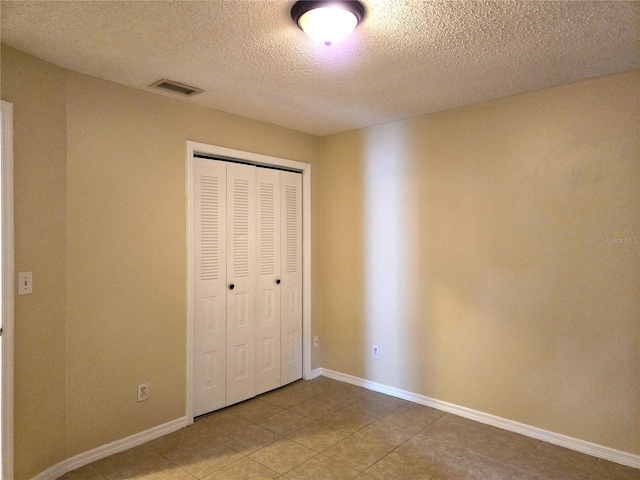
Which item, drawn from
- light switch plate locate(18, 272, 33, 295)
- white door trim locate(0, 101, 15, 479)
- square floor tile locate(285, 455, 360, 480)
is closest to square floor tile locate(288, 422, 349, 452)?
square floor tile locate(285, 455, 360, 480)

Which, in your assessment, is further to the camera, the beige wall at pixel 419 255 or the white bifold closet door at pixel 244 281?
the white bifold closet door at pixel 244 281

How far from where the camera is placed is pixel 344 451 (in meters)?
2.68

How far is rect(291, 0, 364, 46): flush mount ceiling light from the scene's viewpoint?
69.6 inches

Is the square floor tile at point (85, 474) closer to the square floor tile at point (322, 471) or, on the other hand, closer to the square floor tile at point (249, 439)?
the square floor tile at point (249, 439)

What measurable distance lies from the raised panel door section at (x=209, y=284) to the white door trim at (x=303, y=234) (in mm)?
76

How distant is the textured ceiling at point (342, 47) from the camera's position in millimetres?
1838

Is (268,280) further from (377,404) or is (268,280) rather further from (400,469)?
(400,469)

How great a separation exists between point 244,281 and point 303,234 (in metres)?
0.85

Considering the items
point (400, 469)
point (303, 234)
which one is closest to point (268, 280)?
point (303, 234)

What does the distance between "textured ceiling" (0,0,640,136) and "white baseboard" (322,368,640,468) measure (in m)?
2.42

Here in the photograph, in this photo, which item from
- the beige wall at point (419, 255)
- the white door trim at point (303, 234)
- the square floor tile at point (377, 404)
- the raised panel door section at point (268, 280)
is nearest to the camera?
the beige wall at point (419, 255)

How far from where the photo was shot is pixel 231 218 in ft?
11.2

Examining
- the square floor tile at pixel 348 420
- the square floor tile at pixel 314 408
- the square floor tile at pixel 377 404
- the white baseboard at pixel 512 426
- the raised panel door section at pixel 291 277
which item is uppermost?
the raised panel door section at pixel 291 277

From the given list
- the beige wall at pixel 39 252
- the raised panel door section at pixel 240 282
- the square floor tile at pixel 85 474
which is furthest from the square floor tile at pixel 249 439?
the beige wall at pixel 39 252
